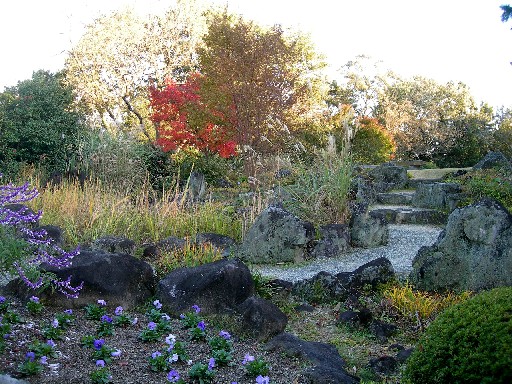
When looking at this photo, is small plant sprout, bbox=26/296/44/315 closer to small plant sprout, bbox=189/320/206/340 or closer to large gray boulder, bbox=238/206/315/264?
small plant sprout, bbox=189/320/206/340

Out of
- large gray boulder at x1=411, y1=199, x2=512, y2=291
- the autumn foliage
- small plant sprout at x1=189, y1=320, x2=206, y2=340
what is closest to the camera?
small plant sprout at x1=189, y1=320, x2=206, y2=340

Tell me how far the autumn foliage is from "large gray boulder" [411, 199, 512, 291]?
7.44 metres

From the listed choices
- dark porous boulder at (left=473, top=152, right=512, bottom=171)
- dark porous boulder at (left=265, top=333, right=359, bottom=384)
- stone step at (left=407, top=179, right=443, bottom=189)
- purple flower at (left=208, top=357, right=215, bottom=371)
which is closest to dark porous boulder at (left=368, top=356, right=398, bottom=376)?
dark porous boulder at (left=265, top=333, right=359, bottom=384)

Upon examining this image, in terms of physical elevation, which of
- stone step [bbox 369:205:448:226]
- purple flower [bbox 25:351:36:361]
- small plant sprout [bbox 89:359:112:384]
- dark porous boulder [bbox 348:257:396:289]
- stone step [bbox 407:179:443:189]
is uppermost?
stone step [bbox 407:179:443:189]

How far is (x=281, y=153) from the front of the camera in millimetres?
11891

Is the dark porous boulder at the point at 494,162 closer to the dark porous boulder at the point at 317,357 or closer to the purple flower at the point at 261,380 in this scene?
→ the dark porous boulder at the point at 317,357

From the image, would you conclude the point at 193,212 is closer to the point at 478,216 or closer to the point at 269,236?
the point at 269,236

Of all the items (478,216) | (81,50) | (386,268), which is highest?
(81,50)

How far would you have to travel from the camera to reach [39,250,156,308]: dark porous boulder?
14.6 feet

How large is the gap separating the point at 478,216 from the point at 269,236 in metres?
2.60

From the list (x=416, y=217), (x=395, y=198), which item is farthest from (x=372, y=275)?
(x=395, y=198)

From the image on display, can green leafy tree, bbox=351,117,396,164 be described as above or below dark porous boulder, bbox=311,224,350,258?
above

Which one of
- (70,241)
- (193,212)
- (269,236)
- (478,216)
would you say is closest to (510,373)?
(478,216)

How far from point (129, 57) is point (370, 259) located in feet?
55.5
